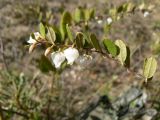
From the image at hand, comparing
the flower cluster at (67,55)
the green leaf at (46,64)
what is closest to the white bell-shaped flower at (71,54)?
the flower cluster at (67,55)

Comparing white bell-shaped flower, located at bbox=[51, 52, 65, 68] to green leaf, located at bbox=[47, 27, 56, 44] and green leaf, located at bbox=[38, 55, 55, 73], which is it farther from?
green leaf, located at bbox=[38, 55, 55, 73]

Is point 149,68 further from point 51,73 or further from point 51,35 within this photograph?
point 51,73

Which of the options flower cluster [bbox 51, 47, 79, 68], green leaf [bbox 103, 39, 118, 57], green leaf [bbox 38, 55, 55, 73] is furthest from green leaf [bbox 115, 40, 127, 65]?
green leaf [bbox 38, 55, 55, 73]

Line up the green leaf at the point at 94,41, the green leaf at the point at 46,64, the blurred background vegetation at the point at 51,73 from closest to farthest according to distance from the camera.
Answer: the green leaf at the point at 94,41
the green leaf at the point at 46,64
the blurred background vegetation at the point at 51,73

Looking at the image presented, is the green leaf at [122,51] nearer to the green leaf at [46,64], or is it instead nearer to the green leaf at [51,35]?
the green leaf at [51,35]

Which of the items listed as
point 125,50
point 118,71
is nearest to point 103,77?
point 118,71

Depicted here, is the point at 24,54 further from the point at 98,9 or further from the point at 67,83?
the point at 98,9

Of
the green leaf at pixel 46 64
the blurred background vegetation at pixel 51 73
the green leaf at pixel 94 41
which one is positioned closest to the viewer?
the green leaf at pixel 94 41

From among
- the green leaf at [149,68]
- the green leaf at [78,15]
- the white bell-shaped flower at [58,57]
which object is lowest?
the green leaf at [149,68]

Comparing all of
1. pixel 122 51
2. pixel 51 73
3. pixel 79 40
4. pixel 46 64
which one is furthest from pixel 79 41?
pixel 51 73
